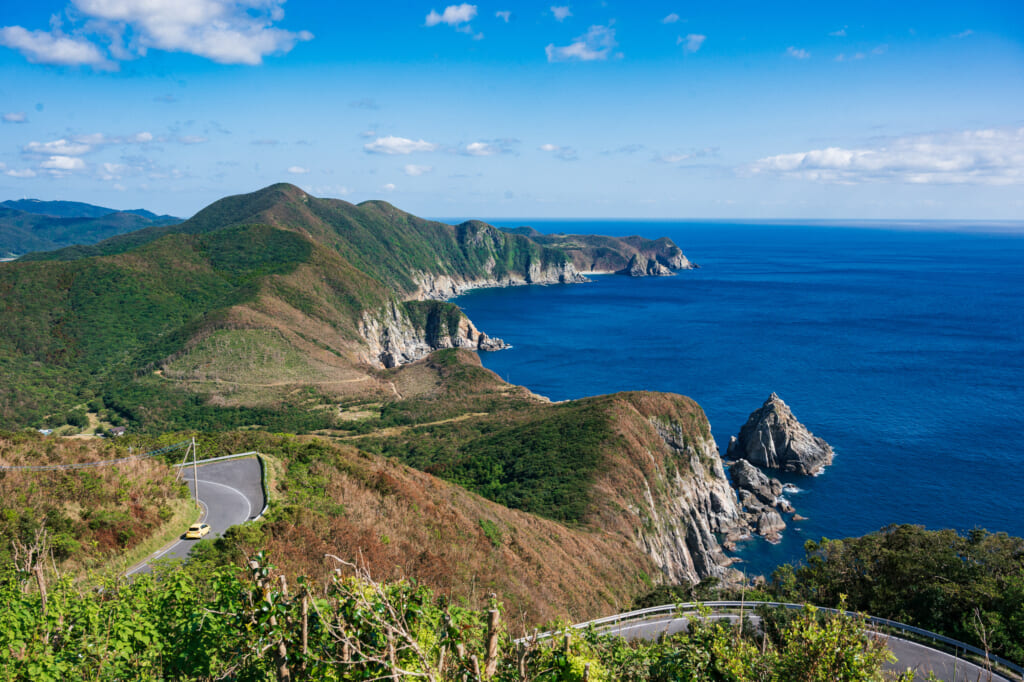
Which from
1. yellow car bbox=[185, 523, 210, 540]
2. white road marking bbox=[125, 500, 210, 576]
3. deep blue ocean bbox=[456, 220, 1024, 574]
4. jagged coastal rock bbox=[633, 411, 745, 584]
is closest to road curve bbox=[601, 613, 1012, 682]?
yellow car bbox=[185, 523, 210, 540]

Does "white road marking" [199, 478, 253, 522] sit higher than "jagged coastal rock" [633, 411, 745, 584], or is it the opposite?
"white road marking" [199, 478, 253, 522]

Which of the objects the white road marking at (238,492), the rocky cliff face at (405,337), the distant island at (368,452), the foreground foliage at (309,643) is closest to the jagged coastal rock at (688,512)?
the distant island at (368,452)

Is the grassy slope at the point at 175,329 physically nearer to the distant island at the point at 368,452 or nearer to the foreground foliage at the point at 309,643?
the distant island at the point at 368,452

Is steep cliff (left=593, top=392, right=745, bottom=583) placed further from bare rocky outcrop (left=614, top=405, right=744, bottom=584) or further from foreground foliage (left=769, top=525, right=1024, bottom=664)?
foreground foliage (left=769, top=525, right=1024, bottom=664)

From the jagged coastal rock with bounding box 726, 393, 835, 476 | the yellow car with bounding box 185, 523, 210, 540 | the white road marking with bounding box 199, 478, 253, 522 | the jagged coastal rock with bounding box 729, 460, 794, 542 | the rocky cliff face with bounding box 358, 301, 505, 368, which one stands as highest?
the yellow car with bounding box 185, 523, 210, 540

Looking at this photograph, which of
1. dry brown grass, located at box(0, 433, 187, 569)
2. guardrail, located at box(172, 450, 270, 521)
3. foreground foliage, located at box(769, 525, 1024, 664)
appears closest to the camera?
dry brown grass, located at box(0, 433, 187, 569)

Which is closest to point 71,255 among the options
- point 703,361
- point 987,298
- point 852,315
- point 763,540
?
point 703,361
